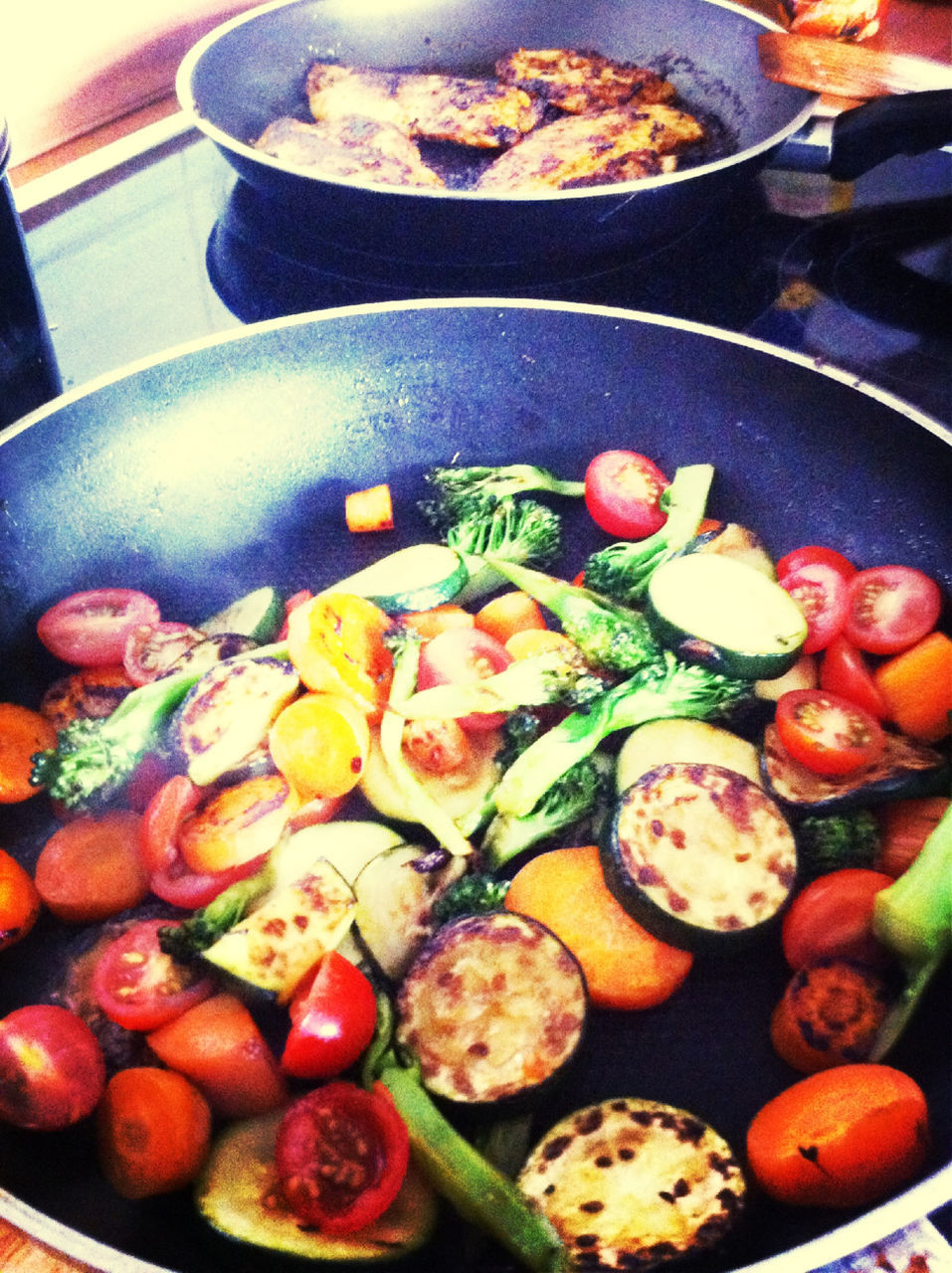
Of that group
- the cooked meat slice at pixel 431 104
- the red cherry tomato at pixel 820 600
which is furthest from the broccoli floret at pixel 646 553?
the cooked meat slice at pixel 431 104

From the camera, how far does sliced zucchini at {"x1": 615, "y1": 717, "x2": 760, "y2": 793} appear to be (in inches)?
60.2

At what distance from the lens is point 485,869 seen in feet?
4.81

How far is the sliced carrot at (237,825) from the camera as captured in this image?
1.40 metres

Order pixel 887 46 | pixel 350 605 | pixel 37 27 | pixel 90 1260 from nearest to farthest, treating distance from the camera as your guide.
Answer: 1. pixel 90 1260
2. pixel 350 605
3. pixel 37 27
4. pixel 887 46

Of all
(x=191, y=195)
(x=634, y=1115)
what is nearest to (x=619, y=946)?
(x=634, y=1115)

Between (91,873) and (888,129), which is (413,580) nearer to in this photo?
(91,873)

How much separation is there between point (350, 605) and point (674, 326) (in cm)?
86

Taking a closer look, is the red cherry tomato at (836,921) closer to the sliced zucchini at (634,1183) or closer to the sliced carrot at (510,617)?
the sliced zucchini at (634,1183)

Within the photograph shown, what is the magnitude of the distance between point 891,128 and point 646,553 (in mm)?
1077

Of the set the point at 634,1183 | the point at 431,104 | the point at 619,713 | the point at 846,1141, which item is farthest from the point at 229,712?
→ the point at 431,104

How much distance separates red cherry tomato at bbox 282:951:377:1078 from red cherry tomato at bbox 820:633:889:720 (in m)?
0.94

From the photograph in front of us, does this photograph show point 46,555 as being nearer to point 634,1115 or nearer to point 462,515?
point 462,515

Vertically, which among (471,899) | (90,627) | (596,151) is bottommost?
(471,899)

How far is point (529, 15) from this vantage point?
2.92m
